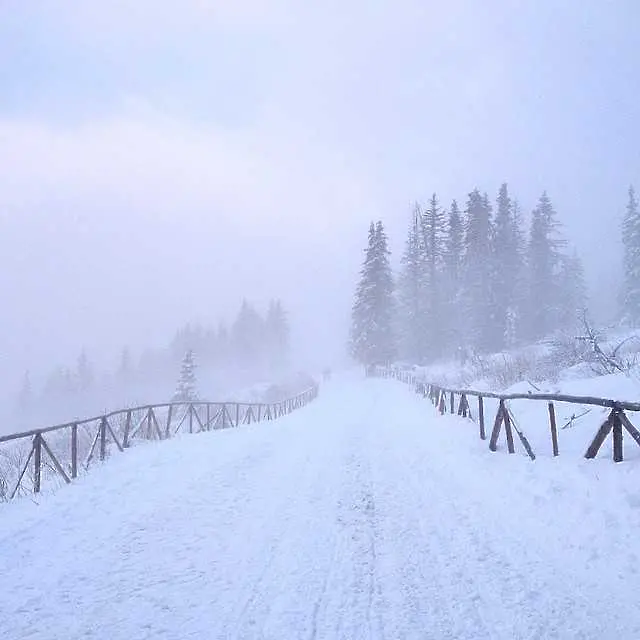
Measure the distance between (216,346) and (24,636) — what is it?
280 feet

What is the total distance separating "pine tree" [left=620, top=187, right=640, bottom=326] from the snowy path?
1550 inches

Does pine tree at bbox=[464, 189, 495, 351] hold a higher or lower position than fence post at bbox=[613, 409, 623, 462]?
higher

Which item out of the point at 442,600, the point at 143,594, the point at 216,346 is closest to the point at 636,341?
the point at 442,600

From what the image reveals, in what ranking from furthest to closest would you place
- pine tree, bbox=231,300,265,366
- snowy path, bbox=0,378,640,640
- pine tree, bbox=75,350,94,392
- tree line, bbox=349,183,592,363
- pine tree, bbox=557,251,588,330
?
pine tree, bbox=75,350,94,392 → pine tree, bbox=231,300,265,366 → pine tree, bbox=557,251,588,330 → tree line, bbox=349,183,592,363 → snowy path, bbox=0,378,640,640

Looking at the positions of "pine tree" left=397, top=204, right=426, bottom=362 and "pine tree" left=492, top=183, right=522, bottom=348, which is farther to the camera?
"pine tree" left=397, top=204, right=426, bottom=362

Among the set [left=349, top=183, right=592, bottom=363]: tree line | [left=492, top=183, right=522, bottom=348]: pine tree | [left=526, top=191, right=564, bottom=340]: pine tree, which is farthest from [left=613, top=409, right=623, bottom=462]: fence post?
[left=526, top=191, right=564, bottom=340]: pine tree

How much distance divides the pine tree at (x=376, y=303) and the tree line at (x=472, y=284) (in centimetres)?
11

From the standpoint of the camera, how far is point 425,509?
23.1ft

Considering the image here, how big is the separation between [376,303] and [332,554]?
42500mm

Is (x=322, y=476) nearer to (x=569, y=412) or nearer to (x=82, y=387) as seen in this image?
(x=569, y=412)

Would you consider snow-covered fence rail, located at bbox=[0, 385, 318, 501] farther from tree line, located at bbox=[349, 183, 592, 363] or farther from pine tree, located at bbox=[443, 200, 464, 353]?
pine tree, located at bbox=[443, 200, 464, 353]

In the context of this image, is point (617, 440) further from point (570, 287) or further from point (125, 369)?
point (125, 369)

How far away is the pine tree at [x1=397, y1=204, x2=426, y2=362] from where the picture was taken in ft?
160

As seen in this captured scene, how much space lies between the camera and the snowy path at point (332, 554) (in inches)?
154
